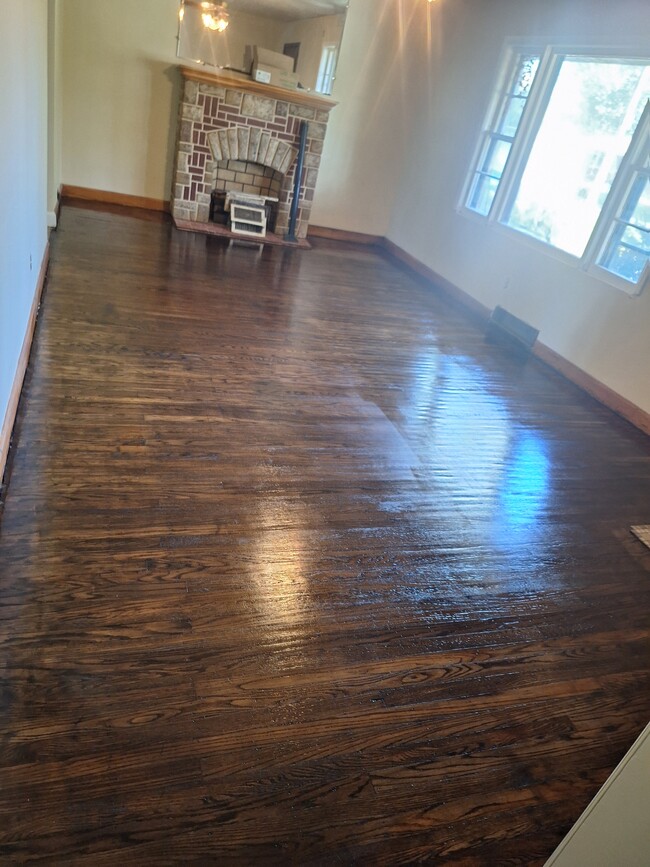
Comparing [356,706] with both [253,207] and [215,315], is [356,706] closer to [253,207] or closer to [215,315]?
[215,315]

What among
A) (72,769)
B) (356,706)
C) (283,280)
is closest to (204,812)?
(72,769)

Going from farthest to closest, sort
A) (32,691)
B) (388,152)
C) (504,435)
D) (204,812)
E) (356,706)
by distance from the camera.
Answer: (388,152)
(504,435)
(356,706)
(32,691)
(204,812)

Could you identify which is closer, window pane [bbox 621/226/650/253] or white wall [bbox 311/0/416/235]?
window pane [bbox 621/226/650/253]

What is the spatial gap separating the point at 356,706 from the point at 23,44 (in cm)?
311

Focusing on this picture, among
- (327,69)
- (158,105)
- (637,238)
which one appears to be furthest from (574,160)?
(158,105)

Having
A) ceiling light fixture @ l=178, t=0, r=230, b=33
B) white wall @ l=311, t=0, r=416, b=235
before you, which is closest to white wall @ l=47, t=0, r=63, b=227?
ceiling light fixture @ l=178, t=0, r=230, b=33

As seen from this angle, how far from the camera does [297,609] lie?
1988 millimetres

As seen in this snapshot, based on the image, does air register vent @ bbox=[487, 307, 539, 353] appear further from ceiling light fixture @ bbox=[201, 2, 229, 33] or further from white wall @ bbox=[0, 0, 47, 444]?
ceiling light fixture @ bbox=[201, 2, 229, 33]

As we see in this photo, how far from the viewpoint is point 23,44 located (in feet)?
8.84

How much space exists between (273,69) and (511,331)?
3.66 meters

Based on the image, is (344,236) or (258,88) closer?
(258,88)

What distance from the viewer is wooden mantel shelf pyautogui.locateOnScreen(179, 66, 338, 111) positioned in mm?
5746

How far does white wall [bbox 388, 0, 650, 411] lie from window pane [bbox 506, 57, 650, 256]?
0.20m

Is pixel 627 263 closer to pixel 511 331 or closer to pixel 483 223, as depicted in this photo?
pixel 511 331
